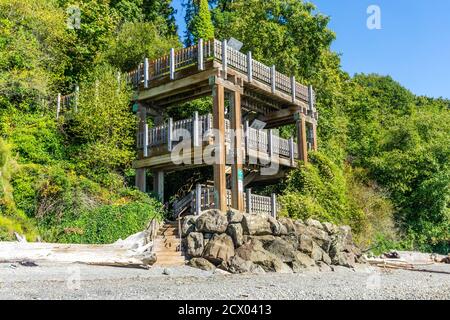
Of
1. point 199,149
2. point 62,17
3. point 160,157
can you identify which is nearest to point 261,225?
point 199,149

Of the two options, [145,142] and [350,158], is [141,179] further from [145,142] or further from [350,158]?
[350,158]

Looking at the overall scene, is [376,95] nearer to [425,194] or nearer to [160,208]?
[425,194]

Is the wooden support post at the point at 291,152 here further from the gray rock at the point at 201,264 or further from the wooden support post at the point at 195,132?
the gray rock at the point at 201,264

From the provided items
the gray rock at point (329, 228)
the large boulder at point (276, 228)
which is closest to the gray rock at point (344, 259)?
the gray rock at point (329, 228)

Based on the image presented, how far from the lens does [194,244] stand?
15695mm

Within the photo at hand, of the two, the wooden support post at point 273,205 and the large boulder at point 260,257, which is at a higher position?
the wooden support post at point 273,205

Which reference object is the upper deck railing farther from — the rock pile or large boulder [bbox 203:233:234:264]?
large boulder [bbox 203:233:234:264]

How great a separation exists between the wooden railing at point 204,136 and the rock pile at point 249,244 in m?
3.22

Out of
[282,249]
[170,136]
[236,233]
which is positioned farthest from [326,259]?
[170,136]

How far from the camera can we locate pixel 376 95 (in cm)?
4656

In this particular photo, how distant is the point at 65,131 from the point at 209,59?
6.58 m

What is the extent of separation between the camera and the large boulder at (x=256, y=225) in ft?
52.4

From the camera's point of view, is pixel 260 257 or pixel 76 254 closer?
pixel 76 254
